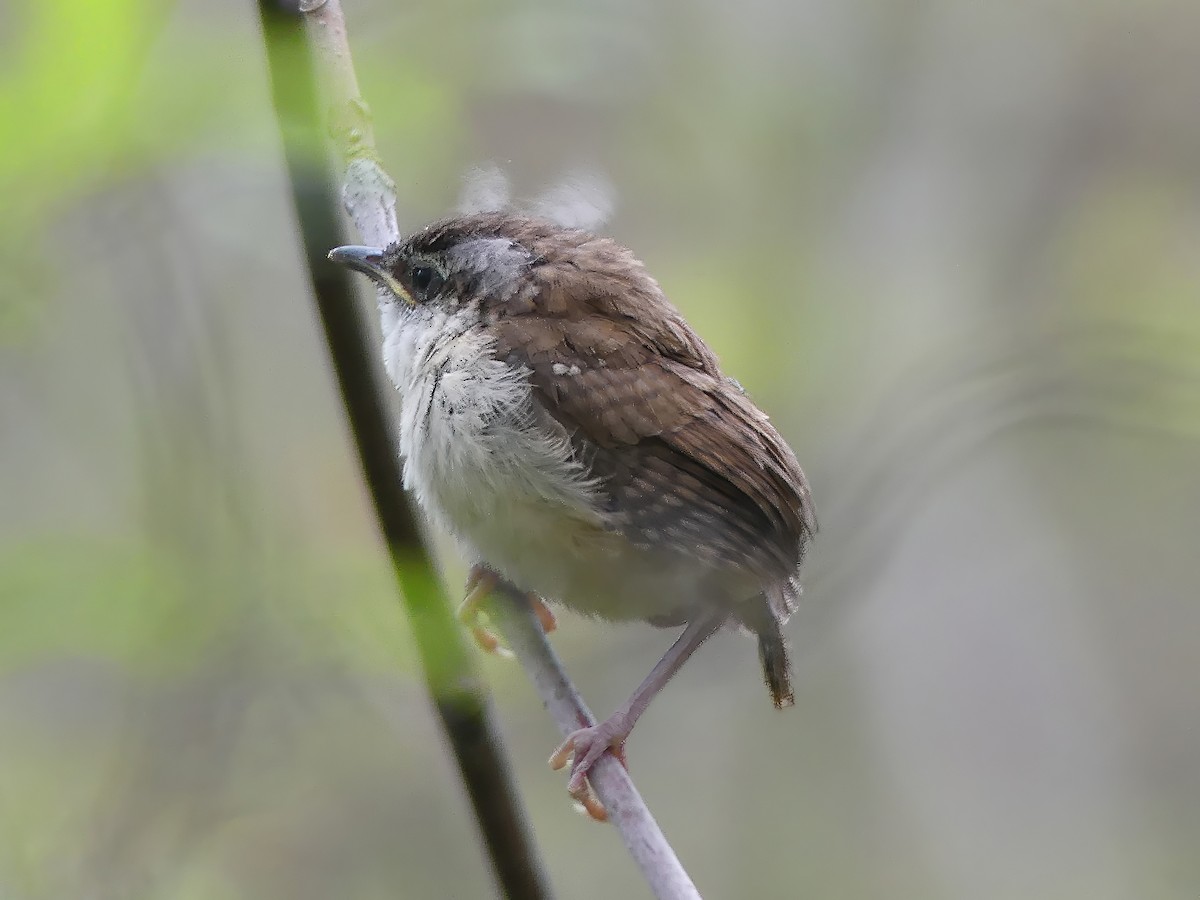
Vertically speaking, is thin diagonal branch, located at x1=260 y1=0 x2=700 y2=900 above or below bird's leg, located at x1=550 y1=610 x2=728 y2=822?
above

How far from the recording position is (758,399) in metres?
4.02

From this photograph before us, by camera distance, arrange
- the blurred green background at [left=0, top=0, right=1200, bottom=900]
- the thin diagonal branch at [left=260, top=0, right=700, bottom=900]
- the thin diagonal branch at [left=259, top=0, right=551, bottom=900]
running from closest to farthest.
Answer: the thin diagonal branch at [left=259, top=0, right=551, bottom=900]
the thin diagonal branch at [left=260, top=0, right=700, bottom=900]
the blurred green background at [left=0, top=0, right=1200, bottom=900]

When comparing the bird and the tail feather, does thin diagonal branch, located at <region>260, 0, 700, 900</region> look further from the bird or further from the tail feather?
the tail feather

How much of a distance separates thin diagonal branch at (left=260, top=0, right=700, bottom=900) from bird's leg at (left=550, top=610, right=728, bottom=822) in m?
0.06

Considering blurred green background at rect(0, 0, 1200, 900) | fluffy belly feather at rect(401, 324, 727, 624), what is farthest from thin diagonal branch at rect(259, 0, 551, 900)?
fluffy belly feather at rect(401, 324, 727, 624)

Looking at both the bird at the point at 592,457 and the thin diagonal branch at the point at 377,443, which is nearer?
the thin diagonal branch at the point at 377,443

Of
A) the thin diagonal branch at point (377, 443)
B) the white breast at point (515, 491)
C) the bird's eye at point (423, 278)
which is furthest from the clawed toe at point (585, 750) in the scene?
the bird's eye at point (423, 278)

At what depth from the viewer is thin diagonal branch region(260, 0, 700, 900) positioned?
198cm

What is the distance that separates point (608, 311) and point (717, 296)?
142 centimetres

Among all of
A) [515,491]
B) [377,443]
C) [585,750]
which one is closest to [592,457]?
[515,491]

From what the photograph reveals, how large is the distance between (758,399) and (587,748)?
1.64 m

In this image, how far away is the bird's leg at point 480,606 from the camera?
9.95 ft

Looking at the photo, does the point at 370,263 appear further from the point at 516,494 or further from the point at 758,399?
the point at 758,399

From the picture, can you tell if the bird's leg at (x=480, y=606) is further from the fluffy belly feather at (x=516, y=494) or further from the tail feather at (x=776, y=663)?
the tail feather at (x=776, y=663)
